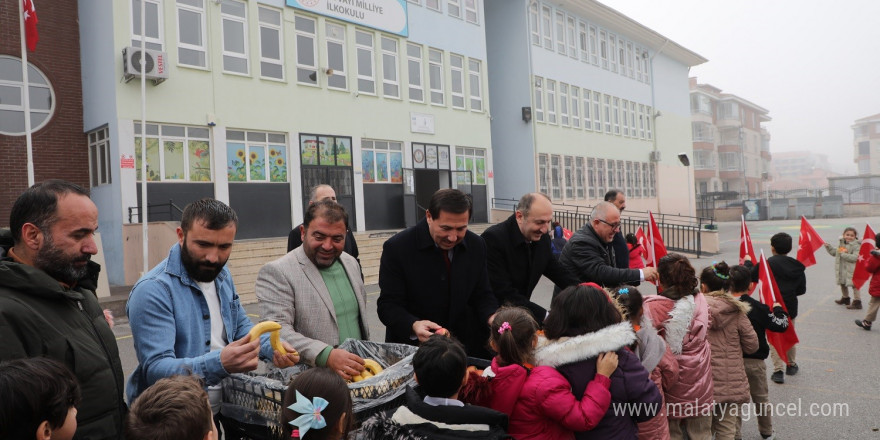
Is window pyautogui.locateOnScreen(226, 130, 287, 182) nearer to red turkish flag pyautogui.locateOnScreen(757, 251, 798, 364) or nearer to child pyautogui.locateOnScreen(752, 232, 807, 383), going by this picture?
child pyautogui.locateOnScreen(752, 232, 807, 383)

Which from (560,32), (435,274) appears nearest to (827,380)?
(435,274)

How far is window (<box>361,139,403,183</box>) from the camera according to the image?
859 inches

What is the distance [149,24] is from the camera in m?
16.2

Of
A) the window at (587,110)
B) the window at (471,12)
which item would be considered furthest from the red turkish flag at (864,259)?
the window at (587,110)

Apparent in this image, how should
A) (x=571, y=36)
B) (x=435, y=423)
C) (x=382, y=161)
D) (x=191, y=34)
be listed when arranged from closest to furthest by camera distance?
(x=435, y=423)
(x=191, y=34)
(x=382, y=161)
(x=571, y=36)

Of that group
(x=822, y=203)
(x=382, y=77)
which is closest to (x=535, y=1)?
(x=382, y=77)

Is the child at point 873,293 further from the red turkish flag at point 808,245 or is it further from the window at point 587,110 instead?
the window at point 587,110

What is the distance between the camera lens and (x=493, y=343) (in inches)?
122

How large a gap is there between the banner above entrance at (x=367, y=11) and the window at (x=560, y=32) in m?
11.8

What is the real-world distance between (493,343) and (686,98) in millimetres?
46252

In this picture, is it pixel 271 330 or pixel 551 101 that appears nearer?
pixel 271 330

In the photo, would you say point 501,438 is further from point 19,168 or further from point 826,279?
point 19,168

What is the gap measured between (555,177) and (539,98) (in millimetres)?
4119

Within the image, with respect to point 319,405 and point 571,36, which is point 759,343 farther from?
point 571,36
